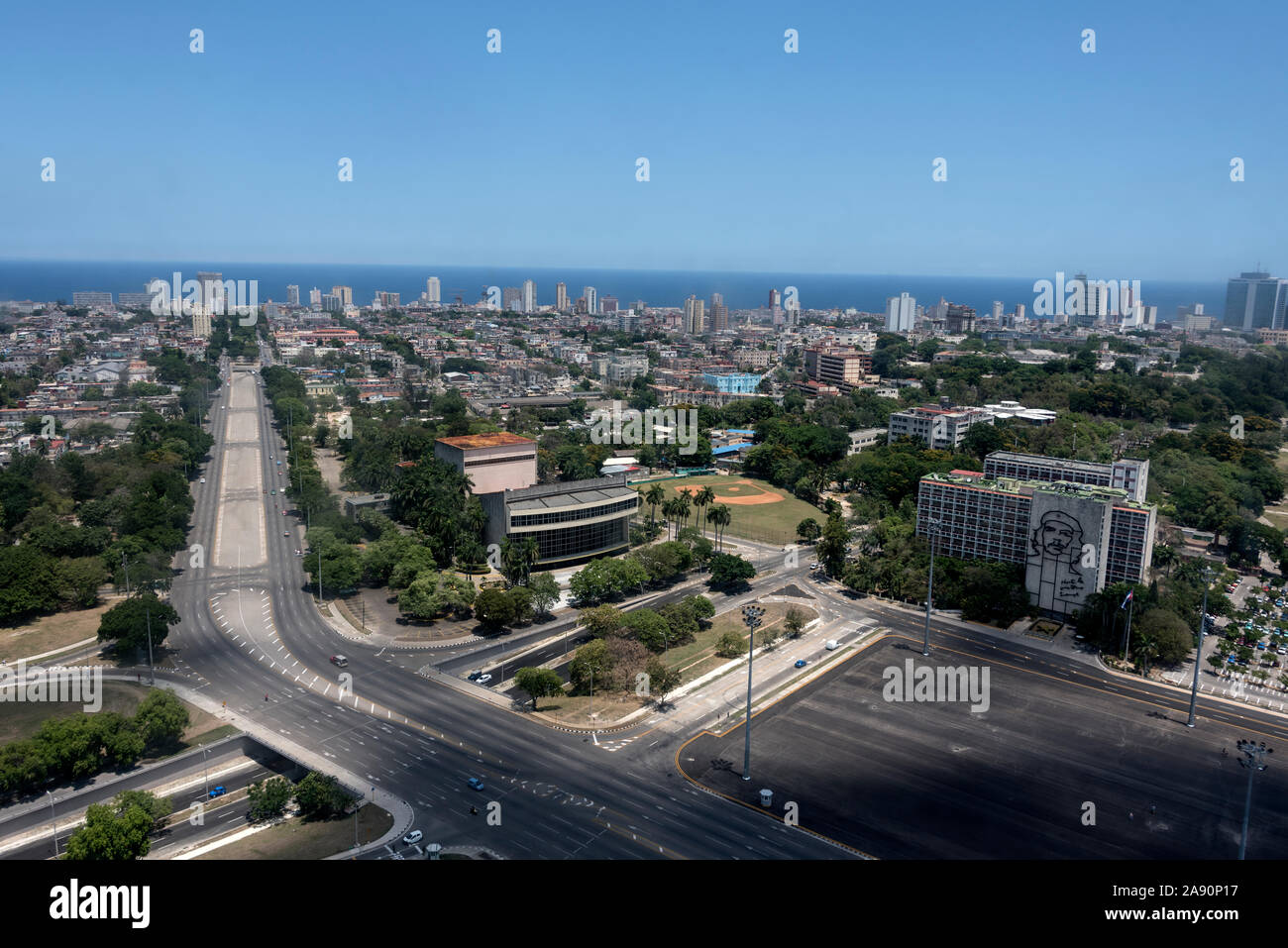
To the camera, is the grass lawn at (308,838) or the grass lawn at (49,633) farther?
the grass lawn at (49,633)

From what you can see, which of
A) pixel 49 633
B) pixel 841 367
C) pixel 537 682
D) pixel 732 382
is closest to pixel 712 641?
pixel 537 682

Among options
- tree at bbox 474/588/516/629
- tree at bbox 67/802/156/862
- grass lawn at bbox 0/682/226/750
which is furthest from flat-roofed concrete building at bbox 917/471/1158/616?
tree at bbox 67/802/156/862

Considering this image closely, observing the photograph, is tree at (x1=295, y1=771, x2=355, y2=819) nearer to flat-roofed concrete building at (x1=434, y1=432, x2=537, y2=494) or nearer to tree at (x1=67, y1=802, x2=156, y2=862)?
tree at (x1=67, y1=802, x2=156, y2=862)

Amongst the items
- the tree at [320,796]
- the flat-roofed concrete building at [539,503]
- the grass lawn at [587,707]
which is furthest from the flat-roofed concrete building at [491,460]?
the tree at [320,796]

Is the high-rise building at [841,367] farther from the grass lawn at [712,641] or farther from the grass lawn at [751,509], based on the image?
the grass lawn at [712,641]

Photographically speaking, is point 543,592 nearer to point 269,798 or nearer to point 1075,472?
point 269,798

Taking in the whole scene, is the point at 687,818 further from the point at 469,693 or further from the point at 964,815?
the point at 469,693
